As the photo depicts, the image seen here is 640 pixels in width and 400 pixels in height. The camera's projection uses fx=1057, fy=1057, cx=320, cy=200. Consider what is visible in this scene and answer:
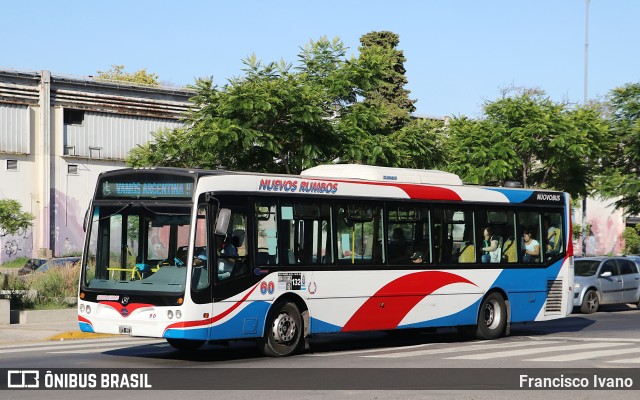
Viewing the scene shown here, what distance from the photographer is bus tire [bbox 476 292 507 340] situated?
67.8 feet

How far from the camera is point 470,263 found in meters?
20.2

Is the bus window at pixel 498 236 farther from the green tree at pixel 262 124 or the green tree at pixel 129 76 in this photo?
the green tree at pixel 129 76

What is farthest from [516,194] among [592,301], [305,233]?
[592,301]

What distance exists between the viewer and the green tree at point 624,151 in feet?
131

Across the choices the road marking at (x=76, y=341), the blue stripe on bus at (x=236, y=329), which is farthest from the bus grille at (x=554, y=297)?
the road marking at (x=76, y=341)

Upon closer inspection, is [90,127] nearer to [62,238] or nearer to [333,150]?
[62,238]

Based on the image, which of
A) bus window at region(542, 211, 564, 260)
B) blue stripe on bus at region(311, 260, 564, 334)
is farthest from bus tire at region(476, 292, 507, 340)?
bus window at region(542, 211, 564, 260)

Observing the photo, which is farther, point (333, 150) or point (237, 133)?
point (333, 150)

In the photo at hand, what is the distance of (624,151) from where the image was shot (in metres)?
40.5

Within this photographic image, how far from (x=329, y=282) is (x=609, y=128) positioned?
25.4m

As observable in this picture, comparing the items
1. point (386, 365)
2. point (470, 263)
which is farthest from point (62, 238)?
point (386, 365)

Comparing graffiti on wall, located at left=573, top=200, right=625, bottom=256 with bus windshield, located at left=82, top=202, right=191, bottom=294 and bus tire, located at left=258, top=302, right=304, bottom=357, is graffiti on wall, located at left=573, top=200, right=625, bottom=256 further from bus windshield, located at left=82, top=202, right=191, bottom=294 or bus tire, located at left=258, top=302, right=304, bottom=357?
bus windshield, located at left=82, top=202, right=191, bottom=294

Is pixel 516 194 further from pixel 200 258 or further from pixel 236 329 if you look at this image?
pixel 200 258

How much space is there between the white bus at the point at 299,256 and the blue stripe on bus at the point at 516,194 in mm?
28
